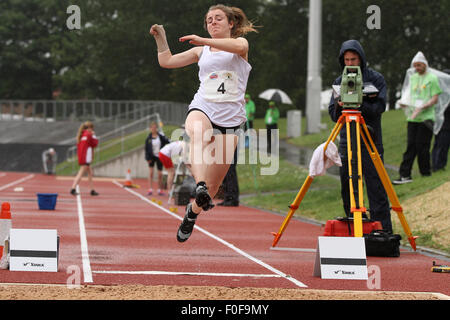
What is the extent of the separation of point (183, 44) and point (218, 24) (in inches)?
64.3

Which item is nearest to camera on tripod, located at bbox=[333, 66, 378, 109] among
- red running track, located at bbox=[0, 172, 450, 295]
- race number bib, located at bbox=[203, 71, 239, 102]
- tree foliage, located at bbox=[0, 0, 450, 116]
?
tree foliage, located at bbox=[0, 0, 450, 116]

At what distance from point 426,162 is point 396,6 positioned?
11.9 ft

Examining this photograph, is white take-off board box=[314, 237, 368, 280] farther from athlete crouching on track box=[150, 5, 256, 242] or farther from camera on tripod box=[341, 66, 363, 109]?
camera on tripod box=[341, 66, 363, 109]

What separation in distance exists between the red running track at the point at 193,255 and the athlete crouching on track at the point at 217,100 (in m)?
1.00

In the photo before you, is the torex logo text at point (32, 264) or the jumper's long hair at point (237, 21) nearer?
the jumper's long hair at point (237, 21)

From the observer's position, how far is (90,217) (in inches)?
602

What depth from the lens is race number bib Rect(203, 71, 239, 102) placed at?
715 centimetres

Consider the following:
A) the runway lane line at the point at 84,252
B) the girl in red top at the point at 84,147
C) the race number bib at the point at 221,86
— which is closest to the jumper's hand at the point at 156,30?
the race number bib at the point at 221,86

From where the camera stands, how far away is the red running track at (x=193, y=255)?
7.45 m

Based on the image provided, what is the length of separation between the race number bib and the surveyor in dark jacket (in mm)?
1540

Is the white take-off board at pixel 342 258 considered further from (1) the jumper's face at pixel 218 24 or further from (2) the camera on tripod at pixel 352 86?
(1) the jumper's face at pixel 218 24

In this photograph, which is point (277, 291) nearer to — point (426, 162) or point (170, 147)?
point (426, 162)

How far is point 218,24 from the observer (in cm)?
712
